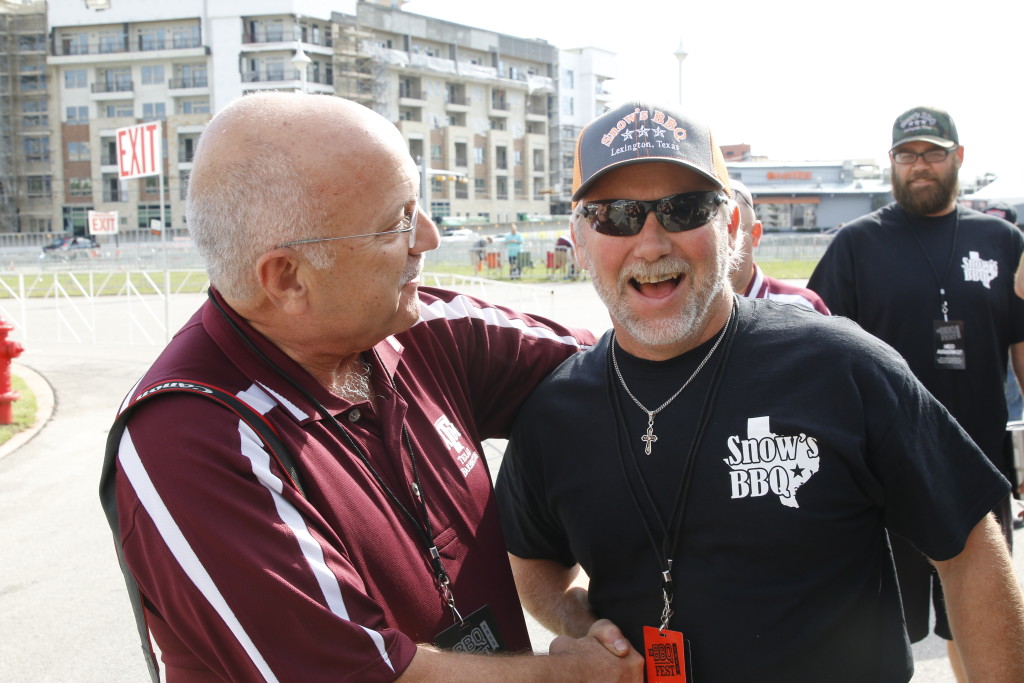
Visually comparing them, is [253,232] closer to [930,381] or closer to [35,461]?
[930,381]

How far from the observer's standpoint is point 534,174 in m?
99.8

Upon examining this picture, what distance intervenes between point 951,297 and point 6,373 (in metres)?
9.23

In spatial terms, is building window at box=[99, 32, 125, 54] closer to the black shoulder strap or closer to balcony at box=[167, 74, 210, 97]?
balcony at box=[167, 74, 210, 97]

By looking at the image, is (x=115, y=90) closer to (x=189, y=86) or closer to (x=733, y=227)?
(x=189, y=86)

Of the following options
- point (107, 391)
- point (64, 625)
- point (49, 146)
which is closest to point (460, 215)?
point (49, 146)

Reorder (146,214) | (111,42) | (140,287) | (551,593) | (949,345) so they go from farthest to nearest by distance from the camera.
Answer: (111,42) → (146,214) → (140,287) → (949,345) → (551,593)

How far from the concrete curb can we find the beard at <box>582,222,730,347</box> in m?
7.82

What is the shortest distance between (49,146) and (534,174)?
50758 mm

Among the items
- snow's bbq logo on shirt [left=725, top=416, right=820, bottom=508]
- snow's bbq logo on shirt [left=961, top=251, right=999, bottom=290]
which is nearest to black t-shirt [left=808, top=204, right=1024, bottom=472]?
snow's bbq logo on shirt [left=961, top=251, right=999, bottom=290]

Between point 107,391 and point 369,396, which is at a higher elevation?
point 369,396

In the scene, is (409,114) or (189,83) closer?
(189,83)

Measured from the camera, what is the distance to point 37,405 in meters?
10.3

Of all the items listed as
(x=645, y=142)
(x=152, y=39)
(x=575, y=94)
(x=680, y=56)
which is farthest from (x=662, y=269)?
(x=575, y=94)

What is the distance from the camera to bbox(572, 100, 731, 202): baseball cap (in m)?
2.18
